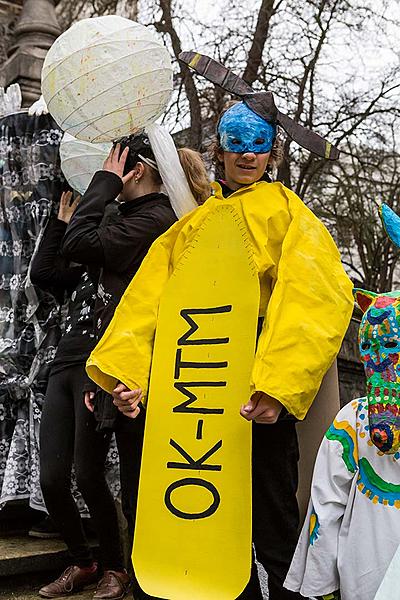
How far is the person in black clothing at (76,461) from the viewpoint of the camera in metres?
2.91

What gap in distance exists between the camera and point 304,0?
8.40m

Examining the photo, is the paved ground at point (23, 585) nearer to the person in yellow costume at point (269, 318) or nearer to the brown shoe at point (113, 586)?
the brown shoe at point (113, 586)

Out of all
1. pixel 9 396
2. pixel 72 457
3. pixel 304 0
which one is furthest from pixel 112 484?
pixel 304 0

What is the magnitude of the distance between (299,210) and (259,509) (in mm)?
909

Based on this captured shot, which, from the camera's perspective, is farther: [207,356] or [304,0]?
[304,0]

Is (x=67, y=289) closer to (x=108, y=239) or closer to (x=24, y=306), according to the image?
(x=24, y=306)

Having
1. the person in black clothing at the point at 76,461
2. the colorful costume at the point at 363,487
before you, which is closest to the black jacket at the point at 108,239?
the person in black clothing at the point at 76,461

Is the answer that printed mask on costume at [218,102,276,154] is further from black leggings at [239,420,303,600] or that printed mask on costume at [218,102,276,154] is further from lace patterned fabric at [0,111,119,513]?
lace patterned fabric at [0,111,119,513]

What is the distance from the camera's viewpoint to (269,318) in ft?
7.25

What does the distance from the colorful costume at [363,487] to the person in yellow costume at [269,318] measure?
0.12 meters

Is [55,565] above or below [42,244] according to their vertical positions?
below

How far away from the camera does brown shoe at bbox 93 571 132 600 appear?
2.93 m

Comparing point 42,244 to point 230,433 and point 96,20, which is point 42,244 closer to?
point 96,20

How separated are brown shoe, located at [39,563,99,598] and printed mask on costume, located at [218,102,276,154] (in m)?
1.77
